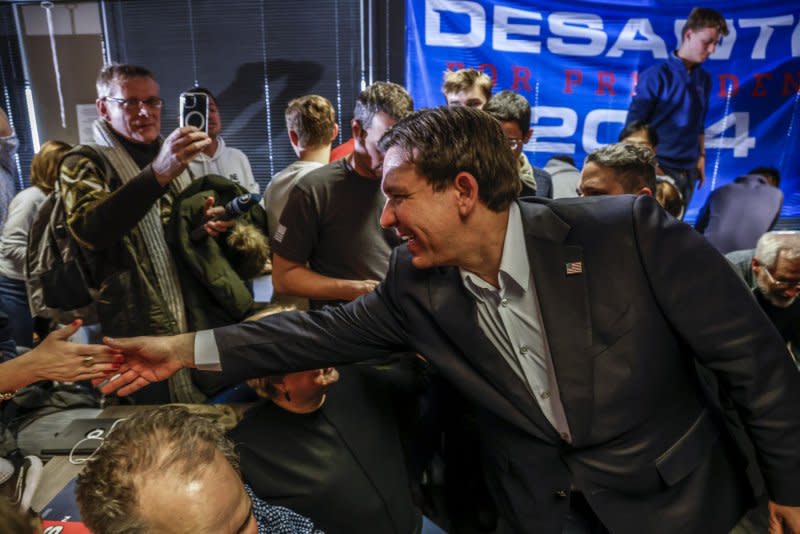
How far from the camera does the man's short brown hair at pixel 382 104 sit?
2062mm

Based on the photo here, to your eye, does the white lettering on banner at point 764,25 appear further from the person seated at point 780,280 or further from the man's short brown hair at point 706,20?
the person seated at point 780,280

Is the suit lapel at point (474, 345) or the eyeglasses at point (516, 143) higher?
the eyeglasses at point (516, 143)

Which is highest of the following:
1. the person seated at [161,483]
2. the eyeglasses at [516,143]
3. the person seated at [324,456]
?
the eyeglasses at [516,143]

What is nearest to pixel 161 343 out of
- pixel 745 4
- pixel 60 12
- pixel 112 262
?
pixel 112 262

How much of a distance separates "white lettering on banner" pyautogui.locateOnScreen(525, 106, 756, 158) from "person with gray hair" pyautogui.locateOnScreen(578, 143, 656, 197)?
8.35 ft

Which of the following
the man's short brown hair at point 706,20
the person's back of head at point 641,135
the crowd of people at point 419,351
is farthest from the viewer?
the man's short brown hair at point 706,20

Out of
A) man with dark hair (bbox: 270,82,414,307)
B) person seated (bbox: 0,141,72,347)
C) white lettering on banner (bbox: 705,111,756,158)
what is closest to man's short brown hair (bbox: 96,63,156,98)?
man with dark hair (bbox: 270,82,414,307)

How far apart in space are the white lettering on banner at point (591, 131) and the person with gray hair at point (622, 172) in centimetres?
255

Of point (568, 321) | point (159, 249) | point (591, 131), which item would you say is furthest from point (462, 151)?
point (591, 131)

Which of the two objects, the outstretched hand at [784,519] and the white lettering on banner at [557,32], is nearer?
the outstretched hand at [784,519]

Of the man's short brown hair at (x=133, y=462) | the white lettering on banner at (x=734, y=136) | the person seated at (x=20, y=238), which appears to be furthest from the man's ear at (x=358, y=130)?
the white lettering on banner at (x=734, y=136)

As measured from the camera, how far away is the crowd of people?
3.93 ft

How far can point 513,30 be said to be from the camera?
4277 millimetres

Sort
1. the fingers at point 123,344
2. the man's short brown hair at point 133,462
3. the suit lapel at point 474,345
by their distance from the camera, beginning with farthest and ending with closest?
the fingers at point 123,344 < the suit lapel at point 474,345 < the man's short brown hair at point 133,462
